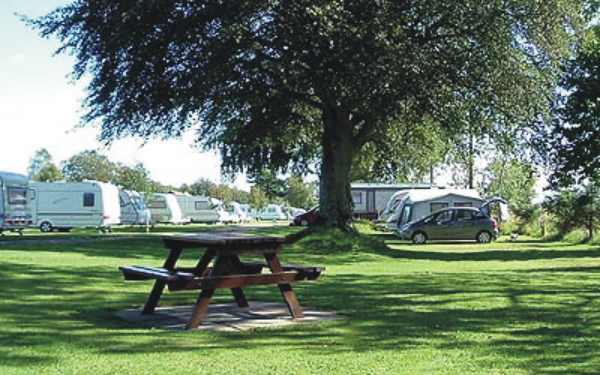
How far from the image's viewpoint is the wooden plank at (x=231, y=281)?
7.48 meters

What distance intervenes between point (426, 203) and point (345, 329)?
96.7 ft

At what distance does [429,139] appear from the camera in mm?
29609

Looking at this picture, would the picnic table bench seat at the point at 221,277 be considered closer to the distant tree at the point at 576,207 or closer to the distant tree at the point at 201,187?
the distant tree at the point at 576,207

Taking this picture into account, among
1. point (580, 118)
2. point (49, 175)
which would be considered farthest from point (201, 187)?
point (580, 118)

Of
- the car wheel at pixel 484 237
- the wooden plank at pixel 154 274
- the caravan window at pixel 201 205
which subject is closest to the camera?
the wooden plank at pixel 154 274

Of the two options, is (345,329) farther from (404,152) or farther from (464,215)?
(464,215)

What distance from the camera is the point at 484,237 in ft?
106

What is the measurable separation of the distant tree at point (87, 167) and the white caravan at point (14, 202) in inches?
2672

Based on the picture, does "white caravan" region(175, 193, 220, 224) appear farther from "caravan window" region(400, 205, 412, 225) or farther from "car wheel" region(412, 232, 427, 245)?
"car wheel" region(412, 232, 427, 245)

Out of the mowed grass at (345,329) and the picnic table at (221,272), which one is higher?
the picnic table at (221,272)

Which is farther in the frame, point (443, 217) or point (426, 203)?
point (426, 203)

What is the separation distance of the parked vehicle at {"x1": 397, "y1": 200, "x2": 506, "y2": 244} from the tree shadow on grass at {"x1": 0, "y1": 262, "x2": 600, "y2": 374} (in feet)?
61.7

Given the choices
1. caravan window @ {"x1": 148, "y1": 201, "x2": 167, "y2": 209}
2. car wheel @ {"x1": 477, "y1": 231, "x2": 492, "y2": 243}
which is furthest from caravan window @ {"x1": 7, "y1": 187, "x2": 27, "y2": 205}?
car wheel @ {"x1": 477, "y1": 231, "x2": 492, "y2": 243}

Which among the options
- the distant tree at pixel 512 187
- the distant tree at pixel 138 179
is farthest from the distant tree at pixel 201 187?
the distant tree at pixel 512 187
